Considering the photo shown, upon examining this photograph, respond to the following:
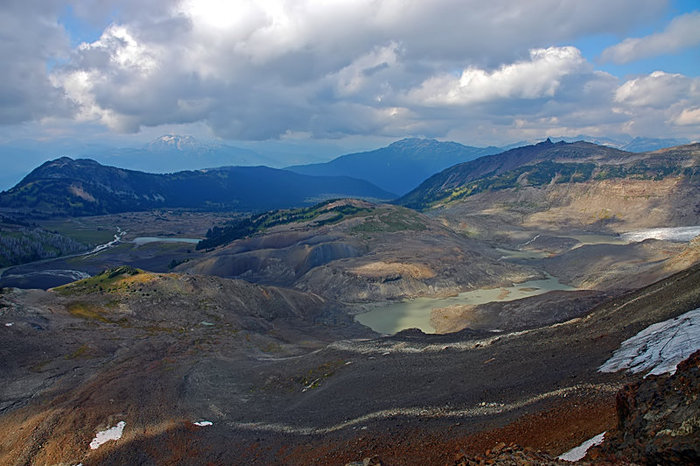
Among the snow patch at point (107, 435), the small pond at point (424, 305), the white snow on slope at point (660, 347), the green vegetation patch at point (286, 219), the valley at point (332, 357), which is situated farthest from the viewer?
the green vegetation patch at point (286, 219)

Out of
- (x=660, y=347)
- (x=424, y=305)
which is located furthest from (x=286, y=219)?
(x=660, y=347)

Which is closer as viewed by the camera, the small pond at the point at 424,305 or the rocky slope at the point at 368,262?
the small pond at the point at 424,305

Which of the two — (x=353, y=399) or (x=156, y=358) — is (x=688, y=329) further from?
(x=156, y=358)

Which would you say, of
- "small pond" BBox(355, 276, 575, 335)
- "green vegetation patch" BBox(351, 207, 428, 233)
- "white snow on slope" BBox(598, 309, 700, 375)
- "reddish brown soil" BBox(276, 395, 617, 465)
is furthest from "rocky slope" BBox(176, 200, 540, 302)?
"reddish brown soil" BBox(276, 395, 617, 465)

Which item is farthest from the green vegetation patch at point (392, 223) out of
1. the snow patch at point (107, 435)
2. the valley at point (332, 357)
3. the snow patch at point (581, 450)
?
the snow patch at point (581, 450)

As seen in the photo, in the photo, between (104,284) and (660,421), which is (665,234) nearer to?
(104,284)

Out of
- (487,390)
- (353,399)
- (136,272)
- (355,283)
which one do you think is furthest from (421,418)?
(355,283)

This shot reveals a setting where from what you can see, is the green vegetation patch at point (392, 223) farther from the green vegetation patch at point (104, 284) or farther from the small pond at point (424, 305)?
the green vegetation patch at point (104, 284)
